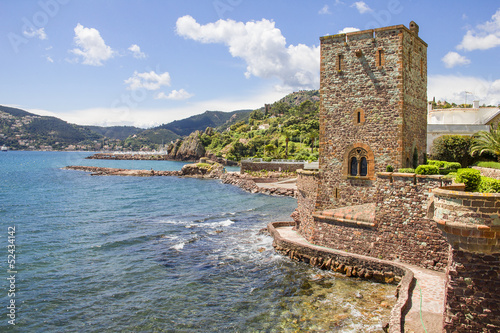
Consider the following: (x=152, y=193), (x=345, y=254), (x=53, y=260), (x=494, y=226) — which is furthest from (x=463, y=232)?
(x=152, y=193)

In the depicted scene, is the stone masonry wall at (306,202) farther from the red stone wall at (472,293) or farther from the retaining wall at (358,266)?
the red stone wall at (472,293)

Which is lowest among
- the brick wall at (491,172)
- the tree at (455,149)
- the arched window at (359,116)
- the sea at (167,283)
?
the sea at (167,283)

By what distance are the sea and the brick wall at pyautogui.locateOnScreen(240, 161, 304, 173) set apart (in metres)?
32.5

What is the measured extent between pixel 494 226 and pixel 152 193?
45.8 metres

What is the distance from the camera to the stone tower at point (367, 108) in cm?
1634

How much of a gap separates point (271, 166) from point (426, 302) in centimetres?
5476

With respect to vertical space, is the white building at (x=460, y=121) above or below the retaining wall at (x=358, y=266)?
above

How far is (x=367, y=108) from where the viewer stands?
55.6 feet

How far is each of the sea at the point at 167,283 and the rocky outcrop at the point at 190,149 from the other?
106621 mm

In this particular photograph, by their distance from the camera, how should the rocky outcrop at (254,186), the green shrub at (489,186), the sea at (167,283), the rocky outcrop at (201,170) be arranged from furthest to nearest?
the rocky outcrop at (201,170) → the rocky outcrop at (254,186) → the sea at (167,283) → the green shrub at (489,186)

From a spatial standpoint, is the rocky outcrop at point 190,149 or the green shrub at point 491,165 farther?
the rocky outcrop at point 190,149

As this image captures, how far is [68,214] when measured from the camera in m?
33.4

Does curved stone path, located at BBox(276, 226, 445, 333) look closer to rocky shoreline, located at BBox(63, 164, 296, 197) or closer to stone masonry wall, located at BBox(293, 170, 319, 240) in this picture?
stone masonry wall, located at BBox(293, 170, 319, 240)

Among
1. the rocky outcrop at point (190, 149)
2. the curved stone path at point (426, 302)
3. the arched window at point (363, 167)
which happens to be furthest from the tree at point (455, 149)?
the rocky outcrop at point (190, 149)
